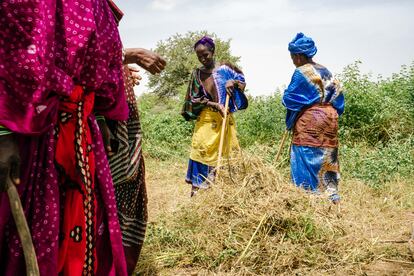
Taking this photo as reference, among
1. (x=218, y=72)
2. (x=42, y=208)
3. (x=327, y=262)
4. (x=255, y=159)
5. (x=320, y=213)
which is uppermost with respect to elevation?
(x=218, y=72)

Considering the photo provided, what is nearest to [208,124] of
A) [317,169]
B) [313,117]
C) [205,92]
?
[205,92]

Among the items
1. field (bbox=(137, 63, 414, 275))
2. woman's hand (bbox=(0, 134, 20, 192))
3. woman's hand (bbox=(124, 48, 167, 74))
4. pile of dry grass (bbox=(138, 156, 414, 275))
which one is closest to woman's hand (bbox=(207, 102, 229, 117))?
field (bbox=(137, 63, 414, 275))

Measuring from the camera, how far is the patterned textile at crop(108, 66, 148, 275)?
229 cm

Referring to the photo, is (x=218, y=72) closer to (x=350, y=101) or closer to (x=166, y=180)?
(x=166, y=180)

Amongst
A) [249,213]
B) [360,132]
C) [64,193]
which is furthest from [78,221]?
[360,132]

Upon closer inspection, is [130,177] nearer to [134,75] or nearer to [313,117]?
[134,75]

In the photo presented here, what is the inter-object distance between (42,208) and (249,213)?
2.17m

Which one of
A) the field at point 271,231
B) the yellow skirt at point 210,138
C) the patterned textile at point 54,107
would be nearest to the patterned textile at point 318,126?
the field at point 271,231

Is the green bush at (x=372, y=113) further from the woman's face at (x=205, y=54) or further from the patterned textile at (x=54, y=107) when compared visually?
the patterned textile at (x=54, y=107)

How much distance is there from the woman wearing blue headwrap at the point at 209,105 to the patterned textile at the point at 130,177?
8.13 feet

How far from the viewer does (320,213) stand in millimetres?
3785

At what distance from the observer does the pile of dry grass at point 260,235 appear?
3.39 meters

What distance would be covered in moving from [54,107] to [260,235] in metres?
2.23

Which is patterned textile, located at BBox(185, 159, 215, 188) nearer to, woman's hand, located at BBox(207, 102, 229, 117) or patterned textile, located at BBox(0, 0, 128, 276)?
woman's hand, located at BBox(207, 102, 229, 117)
